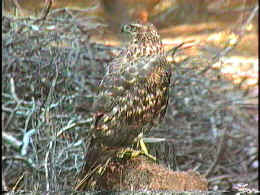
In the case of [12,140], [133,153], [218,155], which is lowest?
[218,155]

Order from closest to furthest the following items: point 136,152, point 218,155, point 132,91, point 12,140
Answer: point 132,91 → point 136,152 → point 12,140 → point 218,155

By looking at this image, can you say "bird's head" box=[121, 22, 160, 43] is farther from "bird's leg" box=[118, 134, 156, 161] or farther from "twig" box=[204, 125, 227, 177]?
"twig" box=[204, 125, 227, 177]

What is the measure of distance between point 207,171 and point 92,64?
1572 mm

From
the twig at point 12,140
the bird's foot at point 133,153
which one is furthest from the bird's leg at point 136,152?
the twig at point 12,140

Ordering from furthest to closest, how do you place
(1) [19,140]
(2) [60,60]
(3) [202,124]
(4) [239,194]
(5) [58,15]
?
(3) [202,124], (1) [19,140], (5) [58,15], (2) [60,60], (4) [239,194]

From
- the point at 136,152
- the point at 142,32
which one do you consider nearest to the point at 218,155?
the point at 136,152

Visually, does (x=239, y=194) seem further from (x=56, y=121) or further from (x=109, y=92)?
(x=56, y=121)

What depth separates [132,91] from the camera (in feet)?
7.84

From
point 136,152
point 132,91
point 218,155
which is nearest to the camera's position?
point 132,91

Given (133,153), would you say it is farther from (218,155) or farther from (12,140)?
(218,155)

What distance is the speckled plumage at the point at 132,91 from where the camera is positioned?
2.38 m

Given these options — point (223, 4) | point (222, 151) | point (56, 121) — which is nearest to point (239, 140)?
point (222, 151)

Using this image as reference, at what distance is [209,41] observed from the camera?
5.67 metres

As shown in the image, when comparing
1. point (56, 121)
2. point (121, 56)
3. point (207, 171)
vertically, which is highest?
point (121, 56)
